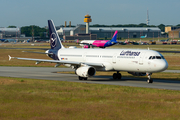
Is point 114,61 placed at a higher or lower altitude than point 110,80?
higher

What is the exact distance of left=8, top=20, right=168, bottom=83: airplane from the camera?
1378 inches

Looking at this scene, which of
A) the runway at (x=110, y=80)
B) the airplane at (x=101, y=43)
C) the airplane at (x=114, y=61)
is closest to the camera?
the runway at (x=110, y=80)

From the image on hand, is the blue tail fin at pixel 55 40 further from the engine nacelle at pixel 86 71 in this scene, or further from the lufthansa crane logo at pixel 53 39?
the engine nacelle at pixel 86 71

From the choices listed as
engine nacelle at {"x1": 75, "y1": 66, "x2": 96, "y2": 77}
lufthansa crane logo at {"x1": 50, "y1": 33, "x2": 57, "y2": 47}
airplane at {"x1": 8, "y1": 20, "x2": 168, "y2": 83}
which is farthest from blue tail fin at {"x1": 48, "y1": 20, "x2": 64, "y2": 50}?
engine nacelle at {"x1": 75, "y1": 66, "x2": 96, "y2": 77}

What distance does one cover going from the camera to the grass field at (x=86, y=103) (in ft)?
60.6

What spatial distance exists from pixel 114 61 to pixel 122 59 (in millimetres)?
1330

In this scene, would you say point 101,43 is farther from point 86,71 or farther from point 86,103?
point 86,103

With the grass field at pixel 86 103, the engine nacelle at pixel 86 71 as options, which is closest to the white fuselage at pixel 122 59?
the engine nacelle at pixel 86 71

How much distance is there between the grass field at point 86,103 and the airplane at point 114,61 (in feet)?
22.7

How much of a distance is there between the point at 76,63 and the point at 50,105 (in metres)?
18.8

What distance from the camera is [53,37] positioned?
49219mm

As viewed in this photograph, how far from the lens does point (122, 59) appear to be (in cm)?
3759

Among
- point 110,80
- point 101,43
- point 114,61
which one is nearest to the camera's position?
point 114,61

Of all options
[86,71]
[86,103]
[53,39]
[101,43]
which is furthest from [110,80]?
[101,43]
